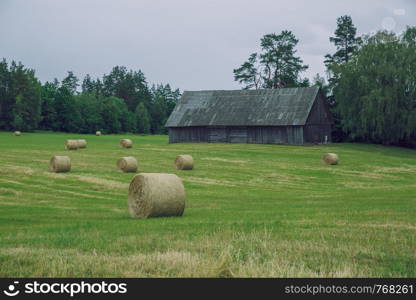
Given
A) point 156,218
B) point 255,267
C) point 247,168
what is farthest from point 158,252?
point 247,168

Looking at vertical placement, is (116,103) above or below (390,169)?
above

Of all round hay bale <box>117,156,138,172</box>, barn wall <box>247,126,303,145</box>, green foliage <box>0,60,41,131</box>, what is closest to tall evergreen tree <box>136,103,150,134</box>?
green foliage <box>0,60,41,131</box>

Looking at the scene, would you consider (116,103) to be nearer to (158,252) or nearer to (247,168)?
(247,168)

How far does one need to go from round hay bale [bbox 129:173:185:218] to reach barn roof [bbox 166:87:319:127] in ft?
148

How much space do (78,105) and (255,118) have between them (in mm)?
61195

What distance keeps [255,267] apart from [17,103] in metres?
91.9

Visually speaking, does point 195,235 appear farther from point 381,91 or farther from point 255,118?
point 381,91

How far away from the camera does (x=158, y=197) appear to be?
51.0 ft

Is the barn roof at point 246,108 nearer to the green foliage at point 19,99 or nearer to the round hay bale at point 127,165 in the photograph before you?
the round hay bale at point 127,165

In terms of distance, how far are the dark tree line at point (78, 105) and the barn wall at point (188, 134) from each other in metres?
35.7

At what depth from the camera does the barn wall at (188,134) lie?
66812 millimetres

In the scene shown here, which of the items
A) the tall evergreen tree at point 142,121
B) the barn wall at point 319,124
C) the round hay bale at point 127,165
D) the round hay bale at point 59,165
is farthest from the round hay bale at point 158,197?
the tall evergreen tree at point 142,121

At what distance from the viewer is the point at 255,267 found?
6.41m

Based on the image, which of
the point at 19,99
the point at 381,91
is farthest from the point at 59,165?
the point at 19,99
